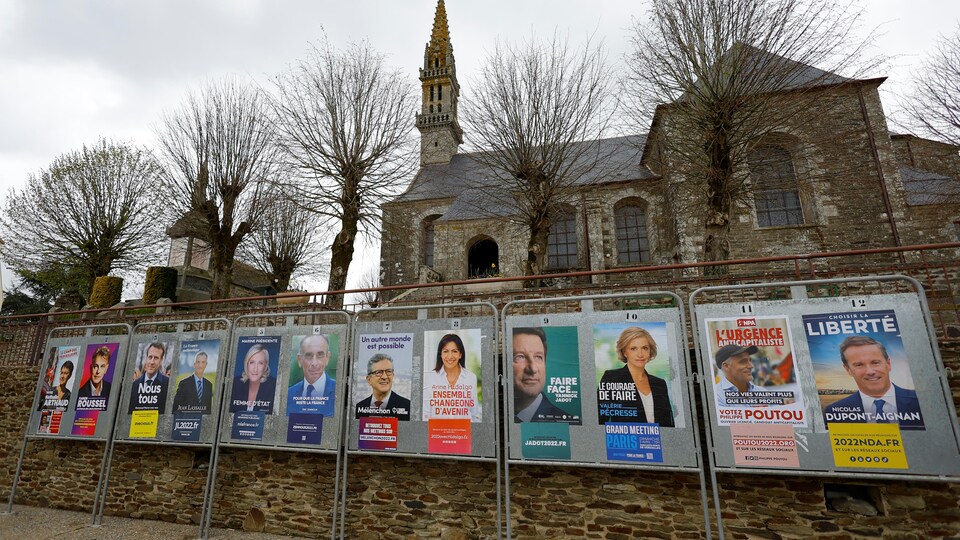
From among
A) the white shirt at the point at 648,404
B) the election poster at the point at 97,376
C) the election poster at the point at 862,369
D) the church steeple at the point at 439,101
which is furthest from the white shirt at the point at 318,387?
the church steeple at the point at 439,101

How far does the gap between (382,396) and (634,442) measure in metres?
2.64

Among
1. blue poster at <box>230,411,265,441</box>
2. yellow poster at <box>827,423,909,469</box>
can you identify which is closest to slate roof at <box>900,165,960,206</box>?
yellow poster at <box>827,423,909,469</box>

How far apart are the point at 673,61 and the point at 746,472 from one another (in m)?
8.13

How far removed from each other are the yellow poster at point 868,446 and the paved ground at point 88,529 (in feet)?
18.8

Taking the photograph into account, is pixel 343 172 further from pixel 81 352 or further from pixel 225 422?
pixel 225 422

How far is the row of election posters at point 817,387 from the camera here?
356 centimetres

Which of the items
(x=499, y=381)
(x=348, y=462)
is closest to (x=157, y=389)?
(x=348, y=462)

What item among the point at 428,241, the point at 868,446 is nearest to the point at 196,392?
the point at 868,446

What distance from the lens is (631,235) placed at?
1753 centimetres

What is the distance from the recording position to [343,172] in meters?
11.7

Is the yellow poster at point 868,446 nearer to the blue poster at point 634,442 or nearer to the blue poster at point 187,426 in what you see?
the blue poster at point 634,442

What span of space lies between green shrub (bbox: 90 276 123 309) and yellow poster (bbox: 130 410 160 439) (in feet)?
35.8

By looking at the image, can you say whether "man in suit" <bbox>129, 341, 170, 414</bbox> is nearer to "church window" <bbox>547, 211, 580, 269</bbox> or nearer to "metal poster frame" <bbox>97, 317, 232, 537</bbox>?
"metal poster frame" <bbox>97, 317, 232, 537</bbox>

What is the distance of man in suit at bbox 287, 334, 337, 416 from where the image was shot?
5109 millimetres
